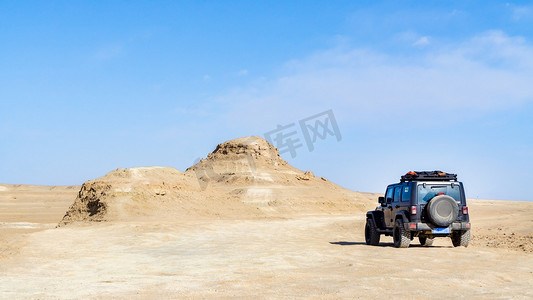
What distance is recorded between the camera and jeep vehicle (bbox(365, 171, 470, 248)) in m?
17.3

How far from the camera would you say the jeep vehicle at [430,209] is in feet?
56.8

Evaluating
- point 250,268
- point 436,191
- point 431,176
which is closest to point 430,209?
point 436,191

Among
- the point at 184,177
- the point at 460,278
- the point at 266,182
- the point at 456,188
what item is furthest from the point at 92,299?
the point at 266,182

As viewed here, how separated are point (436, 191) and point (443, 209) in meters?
0.72

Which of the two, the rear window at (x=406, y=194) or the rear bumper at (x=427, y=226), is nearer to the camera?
the rear bumper at (x=427, y=226)

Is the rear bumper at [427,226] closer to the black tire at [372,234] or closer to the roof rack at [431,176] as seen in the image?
the roof rack at [431,176]

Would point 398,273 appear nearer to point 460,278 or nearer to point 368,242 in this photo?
point 460,278

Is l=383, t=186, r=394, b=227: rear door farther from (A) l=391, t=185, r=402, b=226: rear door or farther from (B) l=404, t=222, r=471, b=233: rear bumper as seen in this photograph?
(B) l=404, t=222, r=471, b=233: rear bumper

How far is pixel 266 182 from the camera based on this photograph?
83750 mm

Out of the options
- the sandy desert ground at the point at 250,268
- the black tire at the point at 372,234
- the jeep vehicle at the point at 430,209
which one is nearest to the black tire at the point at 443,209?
the jeep vehicle at the point at 430,209

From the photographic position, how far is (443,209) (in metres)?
17.3

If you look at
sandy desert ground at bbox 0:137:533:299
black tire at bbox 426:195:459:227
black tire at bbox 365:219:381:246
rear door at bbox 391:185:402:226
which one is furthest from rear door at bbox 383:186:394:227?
black tire at bbox 426:195:459:227

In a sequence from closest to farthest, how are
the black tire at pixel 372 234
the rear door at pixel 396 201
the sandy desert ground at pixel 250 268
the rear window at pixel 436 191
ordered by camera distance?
the sandy desert ground at pixel 250 268 < the rear window at pixel 436 191 < the rear door at pixel 396 201 < the black tire at pixel 372 234

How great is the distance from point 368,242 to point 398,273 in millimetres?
9416
